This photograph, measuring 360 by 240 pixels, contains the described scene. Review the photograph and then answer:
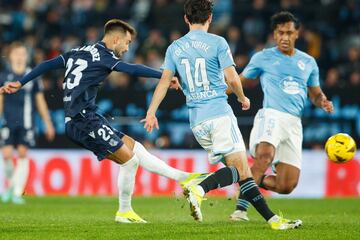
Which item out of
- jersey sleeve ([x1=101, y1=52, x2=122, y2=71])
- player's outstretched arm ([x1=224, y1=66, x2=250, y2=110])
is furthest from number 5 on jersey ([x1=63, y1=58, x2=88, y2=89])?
player's outstretched arm ([x1=224, y1=66, x2=250, y2=110])

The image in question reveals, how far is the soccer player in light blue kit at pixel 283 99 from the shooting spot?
1171 centimetres

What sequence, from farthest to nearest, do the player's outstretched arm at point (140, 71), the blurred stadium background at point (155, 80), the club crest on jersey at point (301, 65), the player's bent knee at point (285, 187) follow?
the blurred stadium background at point (155, 80)
the club crest on jersey at point (301, 65)
the player's bent knee at point (285, 187)
the player's outstretched arm at point (140, 71)

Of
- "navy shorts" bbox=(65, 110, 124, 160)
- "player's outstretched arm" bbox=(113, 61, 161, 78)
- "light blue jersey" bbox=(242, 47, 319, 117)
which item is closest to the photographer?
"player's outstretched arm" bbox=(113, 61, 161, 78)

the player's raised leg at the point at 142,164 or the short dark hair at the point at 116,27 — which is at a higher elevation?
the short dark hair at the point at 116,27

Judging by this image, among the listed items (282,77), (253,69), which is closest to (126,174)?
(253,69)

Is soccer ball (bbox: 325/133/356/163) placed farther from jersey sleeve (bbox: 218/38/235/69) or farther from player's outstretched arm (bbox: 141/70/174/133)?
player's outstretched arm (bbox: 141/70/174/133)

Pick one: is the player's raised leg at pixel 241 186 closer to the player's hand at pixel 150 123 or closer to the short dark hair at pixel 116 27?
the player's hand at pixel 150 123

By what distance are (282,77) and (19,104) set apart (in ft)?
21.3

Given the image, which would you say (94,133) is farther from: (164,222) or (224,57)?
(224,57)

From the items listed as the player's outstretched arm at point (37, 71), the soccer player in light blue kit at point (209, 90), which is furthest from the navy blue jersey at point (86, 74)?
the soccer player in light blue kit at point (209, 90)

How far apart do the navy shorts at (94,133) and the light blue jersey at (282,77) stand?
7.95 feet

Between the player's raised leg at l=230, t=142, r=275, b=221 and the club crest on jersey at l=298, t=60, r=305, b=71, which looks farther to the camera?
the club crest on jersey at l=298, t=60, r=305, b=71

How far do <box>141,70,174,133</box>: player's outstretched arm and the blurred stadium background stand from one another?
8.05 meters

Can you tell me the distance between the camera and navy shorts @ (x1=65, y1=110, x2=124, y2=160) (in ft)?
33.7
